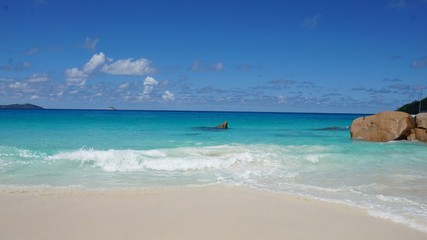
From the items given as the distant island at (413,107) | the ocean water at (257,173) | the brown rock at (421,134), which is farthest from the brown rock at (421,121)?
the distant island at (413,107)

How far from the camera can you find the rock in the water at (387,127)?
22781 millimetres

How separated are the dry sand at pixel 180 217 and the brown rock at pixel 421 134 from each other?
18.6 meters

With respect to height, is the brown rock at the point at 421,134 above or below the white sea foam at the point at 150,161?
above

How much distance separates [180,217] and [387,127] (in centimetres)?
2043

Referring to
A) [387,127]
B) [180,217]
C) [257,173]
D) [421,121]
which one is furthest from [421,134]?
[180,217]

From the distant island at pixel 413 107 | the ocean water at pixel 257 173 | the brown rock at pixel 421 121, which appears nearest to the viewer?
the ocean water at pixel 257 173

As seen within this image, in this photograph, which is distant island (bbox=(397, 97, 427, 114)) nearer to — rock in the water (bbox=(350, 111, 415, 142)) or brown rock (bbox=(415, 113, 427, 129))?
brown rock (bbox=(415, 113, 427, 129))

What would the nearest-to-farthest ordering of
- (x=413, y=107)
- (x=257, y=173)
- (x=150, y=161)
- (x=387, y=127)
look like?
(x=257, y=173) < (x=150, y=161) < (x=387, y=127) < (x=413, y=107)

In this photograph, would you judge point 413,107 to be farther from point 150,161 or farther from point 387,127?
point 150,161

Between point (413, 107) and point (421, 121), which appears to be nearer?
point (421, 121)

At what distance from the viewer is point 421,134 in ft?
74.9

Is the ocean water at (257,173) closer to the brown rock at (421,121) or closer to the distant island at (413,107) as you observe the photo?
the brown rock at (421,121)

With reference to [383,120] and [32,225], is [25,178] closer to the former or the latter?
[32,225]

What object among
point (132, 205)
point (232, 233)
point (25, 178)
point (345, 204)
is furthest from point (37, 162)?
point (345, 204)
